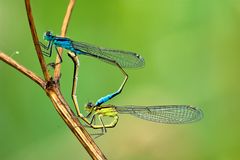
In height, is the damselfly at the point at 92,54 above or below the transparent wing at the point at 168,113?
above

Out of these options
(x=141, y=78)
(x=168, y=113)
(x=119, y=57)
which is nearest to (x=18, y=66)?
(x=119, y=57)

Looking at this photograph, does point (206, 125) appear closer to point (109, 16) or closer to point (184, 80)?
point (184, 80)

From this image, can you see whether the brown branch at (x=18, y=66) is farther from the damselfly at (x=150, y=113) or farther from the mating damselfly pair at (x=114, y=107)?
the damselfly at (x=150, y=113)

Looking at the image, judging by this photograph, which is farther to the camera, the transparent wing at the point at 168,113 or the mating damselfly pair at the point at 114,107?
the transparent wing at the point at 168,113

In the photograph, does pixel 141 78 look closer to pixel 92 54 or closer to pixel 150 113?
pixel 150 113

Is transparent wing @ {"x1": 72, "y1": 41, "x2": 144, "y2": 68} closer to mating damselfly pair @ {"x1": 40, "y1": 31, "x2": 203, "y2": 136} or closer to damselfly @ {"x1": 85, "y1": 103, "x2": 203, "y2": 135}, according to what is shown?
mating damselfly pair @ {"x1": 40, "y1": 31, "x2": 203, "y2": 136}

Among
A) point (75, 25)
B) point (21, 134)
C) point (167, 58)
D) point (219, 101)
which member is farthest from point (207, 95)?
point (21, 134)

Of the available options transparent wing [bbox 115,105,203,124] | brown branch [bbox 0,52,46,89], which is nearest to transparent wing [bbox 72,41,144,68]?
transparent wing [bbox 115,105,203,124]

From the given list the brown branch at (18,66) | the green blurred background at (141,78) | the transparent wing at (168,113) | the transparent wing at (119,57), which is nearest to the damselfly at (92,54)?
the transparent wing at (119,57)

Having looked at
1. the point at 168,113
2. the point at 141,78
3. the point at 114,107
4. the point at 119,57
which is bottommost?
the point at 168,113
